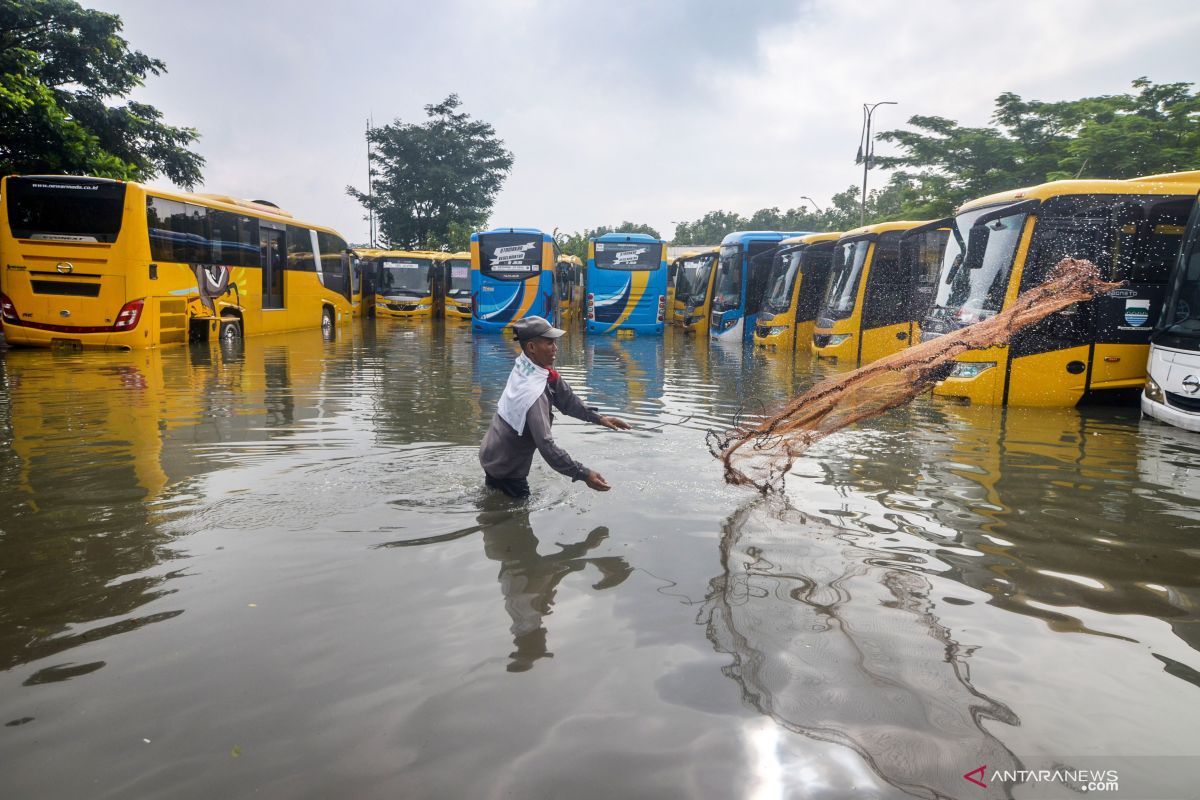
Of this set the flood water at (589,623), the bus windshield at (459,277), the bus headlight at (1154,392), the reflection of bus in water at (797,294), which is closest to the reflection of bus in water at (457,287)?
the bus windshield at (459,277)

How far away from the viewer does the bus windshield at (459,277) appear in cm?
3372

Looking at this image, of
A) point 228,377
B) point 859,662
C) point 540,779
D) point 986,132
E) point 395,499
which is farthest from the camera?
point 986,132

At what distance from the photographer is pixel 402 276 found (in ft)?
111

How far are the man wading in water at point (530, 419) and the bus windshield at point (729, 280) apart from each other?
61.6ft

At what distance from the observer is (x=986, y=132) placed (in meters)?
26.5

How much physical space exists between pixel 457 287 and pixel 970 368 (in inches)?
1035

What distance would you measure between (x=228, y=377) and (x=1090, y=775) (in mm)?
12122

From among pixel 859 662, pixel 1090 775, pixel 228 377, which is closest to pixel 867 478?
Result: pixel 859 662

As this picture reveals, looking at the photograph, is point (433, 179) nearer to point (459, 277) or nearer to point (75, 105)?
point (459, 277)

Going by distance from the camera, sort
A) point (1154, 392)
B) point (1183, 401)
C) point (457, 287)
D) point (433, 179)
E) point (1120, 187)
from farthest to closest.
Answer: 1. point (433, 179)
2. point (457, 287)
3. point (1120, 187)
4. point (1154, 392)
5. point (1183, 401)

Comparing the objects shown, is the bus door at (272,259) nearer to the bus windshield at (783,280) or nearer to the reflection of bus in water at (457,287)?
the reflection of bus in water at (457,287)

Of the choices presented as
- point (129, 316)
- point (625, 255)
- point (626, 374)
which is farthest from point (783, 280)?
point (129, 316)

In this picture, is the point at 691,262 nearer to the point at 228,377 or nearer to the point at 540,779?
the point at 228,377

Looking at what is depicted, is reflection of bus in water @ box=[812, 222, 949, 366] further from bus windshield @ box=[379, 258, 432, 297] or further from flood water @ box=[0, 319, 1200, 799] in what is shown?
bus windshield @ box=[379, 258, 432, 297]
